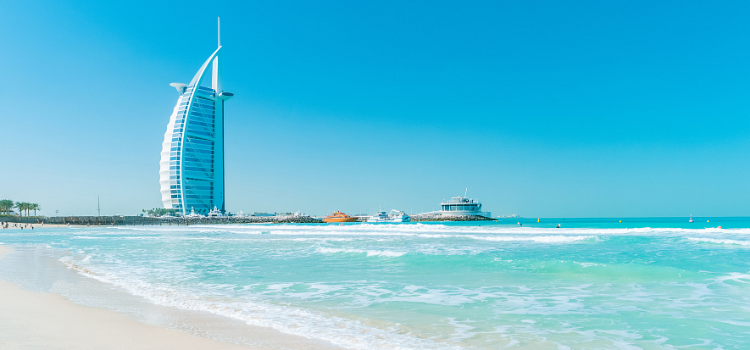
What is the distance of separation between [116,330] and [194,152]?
12320 centimetres

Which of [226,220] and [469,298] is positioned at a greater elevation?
[469,298]

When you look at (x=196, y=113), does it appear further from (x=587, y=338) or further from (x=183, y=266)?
(x=587, y=338)

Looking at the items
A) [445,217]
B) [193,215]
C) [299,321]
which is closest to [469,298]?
[299,321]

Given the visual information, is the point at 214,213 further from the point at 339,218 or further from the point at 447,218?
the point at 447,218

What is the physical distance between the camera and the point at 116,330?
6523mm

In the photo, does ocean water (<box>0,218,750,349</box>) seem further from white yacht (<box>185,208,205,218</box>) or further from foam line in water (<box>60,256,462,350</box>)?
white yacht (<box>185,208,205,218</box>)

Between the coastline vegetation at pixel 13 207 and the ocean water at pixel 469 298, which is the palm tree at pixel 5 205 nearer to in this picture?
the coastline vegetation at pixel 13 207

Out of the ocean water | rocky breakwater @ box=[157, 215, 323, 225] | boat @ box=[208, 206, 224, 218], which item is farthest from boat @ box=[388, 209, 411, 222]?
the ocean water

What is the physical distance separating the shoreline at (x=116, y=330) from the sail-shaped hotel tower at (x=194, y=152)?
117105 millimetres

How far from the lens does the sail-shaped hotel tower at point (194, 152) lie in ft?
382

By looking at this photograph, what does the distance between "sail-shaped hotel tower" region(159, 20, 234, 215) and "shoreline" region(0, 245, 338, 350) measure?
117 metres

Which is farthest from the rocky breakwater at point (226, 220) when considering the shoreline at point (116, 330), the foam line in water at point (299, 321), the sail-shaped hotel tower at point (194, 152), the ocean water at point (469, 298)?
the shoreline at point (116, 330)

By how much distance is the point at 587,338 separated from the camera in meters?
6.57

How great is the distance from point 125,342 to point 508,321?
6.31 metres
